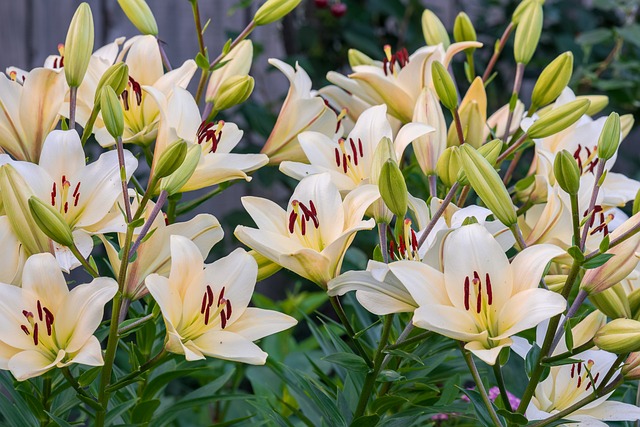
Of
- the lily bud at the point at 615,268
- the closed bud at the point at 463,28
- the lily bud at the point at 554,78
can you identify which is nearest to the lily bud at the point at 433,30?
the closed bud at the point at 463,28

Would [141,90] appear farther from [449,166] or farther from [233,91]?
[449,166]

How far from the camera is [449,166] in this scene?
0.66m

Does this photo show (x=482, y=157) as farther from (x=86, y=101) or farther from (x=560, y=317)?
(x=86, y=101)

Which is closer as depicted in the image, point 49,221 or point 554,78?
point 49,221

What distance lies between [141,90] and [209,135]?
0.09m

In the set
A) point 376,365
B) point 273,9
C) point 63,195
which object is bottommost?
point 376,365

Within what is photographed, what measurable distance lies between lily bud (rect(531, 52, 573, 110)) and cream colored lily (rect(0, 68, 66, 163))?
15.8 inches

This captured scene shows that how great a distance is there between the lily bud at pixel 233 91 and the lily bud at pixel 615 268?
0.31 meters

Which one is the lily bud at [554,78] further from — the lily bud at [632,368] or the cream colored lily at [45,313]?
the cream colored lily at [45,313]

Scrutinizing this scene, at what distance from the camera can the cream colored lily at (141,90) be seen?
0.70m

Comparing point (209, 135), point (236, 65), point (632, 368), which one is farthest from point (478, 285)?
point (236, 65)

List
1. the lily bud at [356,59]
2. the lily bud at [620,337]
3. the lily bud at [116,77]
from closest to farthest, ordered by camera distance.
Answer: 1. the lily bud at [620,337]
2. the lily bud at [116,77]
3. the lily bud at [356,59]

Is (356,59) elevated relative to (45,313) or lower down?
elevated

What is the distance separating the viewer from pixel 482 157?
0.57 m
